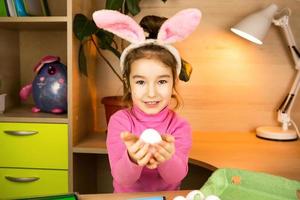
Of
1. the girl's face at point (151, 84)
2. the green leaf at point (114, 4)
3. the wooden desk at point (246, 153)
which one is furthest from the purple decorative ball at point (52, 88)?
the girl's face at point (151, 84)

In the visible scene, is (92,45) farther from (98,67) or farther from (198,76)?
(198,76)

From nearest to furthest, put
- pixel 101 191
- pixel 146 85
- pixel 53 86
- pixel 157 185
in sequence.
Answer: pixel 146 85
pixel 157 185
pixel 53 86
pixel 101 191

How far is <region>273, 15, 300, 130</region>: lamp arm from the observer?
1627 mm

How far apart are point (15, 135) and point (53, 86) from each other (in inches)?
10.5

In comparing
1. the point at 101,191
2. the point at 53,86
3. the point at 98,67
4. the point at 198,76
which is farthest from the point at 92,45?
the point at 101,191

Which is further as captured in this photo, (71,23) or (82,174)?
(82,174)

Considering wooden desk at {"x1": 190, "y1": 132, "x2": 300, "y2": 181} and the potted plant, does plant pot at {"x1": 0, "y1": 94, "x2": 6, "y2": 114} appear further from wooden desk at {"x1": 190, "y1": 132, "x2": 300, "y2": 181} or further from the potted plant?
wooden desk at {"x1": 190, "y1": 132, "x2": 300, "y2": 181}

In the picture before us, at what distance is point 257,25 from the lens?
5.15 feet

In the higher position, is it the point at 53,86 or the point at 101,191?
the point at 53,86

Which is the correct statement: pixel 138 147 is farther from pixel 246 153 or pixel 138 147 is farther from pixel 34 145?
pixel 34 145

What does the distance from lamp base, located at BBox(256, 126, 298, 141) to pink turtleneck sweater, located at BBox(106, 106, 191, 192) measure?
31.9 inches

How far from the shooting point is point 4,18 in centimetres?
155

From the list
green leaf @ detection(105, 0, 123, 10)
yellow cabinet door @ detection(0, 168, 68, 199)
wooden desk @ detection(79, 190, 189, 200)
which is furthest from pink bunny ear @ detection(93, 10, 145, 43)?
yellow cabinet door @ detection(0, 168, 68, 199)

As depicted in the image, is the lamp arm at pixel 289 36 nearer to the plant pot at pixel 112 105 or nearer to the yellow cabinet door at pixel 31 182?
the plant pot at pixel 112 105
